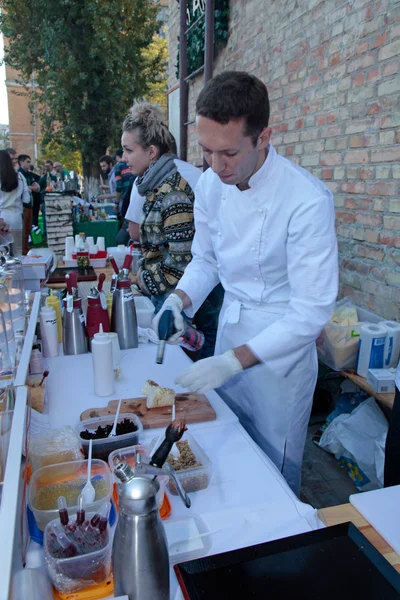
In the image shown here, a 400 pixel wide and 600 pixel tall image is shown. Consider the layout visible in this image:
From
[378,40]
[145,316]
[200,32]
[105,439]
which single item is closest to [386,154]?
[378,40]

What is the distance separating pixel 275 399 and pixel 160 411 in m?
0.55

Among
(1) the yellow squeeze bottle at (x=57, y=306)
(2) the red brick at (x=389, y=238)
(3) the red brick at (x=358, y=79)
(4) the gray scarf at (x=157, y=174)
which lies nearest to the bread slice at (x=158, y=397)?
(1) the yellow squeeze bottle at (x=57, y=306)

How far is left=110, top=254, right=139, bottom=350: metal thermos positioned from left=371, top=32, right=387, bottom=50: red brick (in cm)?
208

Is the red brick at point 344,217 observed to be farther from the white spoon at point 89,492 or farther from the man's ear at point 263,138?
the white spoon at point 89,492

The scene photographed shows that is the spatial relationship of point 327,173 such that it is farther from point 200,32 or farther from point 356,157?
point 200,32

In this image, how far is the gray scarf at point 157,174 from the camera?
2.58 metres

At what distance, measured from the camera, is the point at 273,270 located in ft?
5.96

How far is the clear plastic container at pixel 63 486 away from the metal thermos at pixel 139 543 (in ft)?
0.84

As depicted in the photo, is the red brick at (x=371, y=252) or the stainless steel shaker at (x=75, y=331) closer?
the stainless steel shaker at (x=75, y=331)

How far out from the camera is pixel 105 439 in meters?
1.32

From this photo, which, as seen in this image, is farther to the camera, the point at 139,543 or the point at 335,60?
the point at 335,60

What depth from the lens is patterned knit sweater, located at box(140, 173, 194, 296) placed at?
2453mm

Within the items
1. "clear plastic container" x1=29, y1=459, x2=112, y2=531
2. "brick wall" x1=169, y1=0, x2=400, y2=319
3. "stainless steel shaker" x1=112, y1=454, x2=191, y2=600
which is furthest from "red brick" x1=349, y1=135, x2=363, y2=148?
"stainless steel shaker" x1=112, y1=454, x2=191, y2=600

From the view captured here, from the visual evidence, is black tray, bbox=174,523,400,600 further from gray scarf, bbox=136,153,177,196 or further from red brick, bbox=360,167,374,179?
red brick, bbox=360,167,374,179
